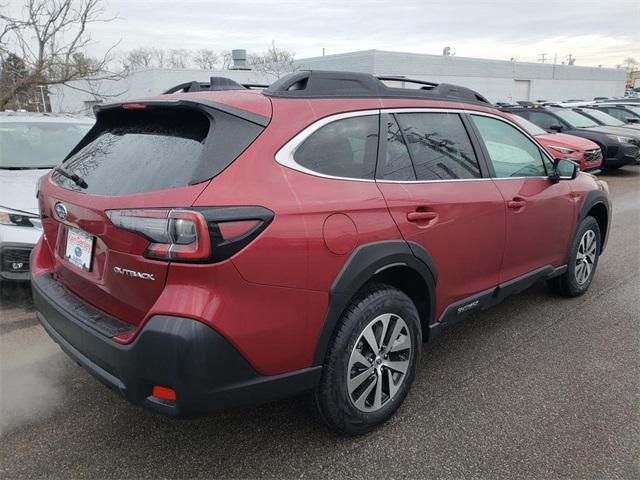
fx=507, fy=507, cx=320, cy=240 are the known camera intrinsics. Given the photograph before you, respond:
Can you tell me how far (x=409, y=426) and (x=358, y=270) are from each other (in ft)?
3.25

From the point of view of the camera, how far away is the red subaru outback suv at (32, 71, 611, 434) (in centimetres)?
199

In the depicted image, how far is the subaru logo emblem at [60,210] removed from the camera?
248 centimetres

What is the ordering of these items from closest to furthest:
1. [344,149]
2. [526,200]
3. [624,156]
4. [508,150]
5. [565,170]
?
[344,149], [526,200], [508,150], [565,170], [624,156]

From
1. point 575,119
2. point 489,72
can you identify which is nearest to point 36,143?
point 575,119

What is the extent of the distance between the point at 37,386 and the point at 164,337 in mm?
1714

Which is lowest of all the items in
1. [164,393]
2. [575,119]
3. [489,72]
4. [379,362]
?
[379,362]

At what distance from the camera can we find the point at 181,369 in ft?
6.42

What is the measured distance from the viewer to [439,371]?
130 inches

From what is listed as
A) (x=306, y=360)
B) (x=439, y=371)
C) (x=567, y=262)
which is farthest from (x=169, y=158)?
(x=567, y=262)

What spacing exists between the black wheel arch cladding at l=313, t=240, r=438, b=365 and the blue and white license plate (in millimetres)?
1132

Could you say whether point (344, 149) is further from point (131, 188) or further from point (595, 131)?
point (595, 131)

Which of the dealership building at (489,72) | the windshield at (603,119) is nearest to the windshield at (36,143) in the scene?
the windshield at (603,119)

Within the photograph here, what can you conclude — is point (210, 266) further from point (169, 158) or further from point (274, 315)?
point (169, 158)

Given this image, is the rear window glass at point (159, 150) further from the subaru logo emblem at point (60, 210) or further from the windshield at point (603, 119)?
the windshield at point (603, 119)
